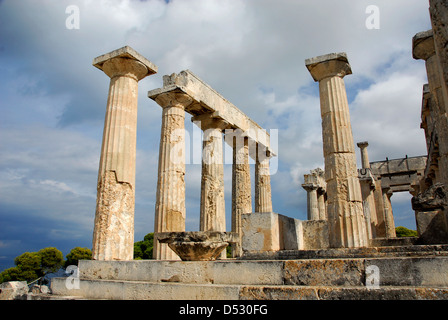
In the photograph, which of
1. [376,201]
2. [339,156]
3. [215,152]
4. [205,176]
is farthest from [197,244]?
[376,201]

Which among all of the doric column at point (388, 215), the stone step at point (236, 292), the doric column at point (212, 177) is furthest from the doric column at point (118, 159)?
the doric column at point (388, 215)

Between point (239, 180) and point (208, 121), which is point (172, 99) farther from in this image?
point (239, 180)

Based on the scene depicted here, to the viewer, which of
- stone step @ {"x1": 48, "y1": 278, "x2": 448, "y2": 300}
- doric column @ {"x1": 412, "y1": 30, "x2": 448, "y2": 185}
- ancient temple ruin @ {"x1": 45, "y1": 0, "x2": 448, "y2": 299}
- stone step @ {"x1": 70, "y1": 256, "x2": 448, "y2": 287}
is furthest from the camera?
doric column @ {"x1": 412, "y1": 30, "x2": 448, "y2": 185}

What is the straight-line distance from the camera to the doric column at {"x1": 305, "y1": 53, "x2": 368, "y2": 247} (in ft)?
36.0

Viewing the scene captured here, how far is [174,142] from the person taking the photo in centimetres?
1523

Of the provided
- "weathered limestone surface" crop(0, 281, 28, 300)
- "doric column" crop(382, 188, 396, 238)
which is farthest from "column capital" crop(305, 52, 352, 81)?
"doric column" crop(382, 188, 396, 238)

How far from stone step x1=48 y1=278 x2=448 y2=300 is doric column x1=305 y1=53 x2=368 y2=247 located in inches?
243

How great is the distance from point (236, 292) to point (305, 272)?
121 centimetres

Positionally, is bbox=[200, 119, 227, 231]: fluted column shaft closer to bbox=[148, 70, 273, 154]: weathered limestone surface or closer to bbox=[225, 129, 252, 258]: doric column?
bbox=[148, 70, 273, 154]: weathered limestone surface

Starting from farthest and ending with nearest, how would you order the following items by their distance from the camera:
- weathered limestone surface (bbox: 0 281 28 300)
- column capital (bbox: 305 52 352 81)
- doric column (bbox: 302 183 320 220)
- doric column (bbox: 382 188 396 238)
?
doric column (bbox: 382 188 396 238) < doric column (bbox: 302 183 320 220) < column capital (bbox: 305 52 352 81) < weathered limestone surface (bbox: 0 281 28 300)

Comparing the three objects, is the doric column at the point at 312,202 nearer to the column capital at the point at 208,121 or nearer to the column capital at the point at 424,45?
the column capital at the point at 208,121

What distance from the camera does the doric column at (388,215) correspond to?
31.1m
